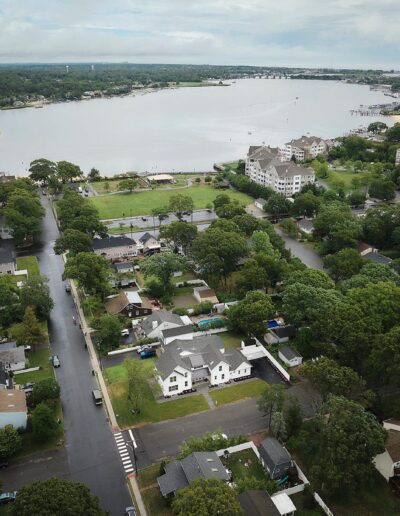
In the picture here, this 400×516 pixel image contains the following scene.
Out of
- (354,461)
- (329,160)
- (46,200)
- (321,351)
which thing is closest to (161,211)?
(46,200)

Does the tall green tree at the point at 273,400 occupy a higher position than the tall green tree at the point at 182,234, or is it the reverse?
the tall green tree at the point at 182,234

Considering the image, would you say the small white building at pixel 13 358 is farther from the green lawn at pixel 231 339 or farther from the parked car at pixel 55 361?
the green lawn at pixel 231 339

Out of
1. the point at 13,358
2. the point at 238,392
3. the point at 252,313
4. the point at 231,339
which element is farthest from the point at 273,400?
the point at 13,358

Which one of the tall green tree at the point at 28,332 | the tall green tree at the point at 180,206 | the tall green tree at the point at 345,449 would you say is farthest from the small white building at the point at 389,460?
the tall green tree at the point at 180,206

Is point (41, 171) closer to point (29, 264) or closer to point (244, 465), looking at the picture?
point (29, 264)

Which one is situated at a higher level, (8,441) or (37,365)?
(8,441)

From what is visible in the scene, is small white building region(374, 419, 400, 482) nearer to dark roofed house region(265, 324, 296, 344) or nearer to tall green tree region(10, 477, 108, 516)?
dark roofed house region(265, 324, 296, 344)

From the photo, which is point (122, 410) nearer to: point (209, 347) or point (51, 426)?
point (51, 426)
